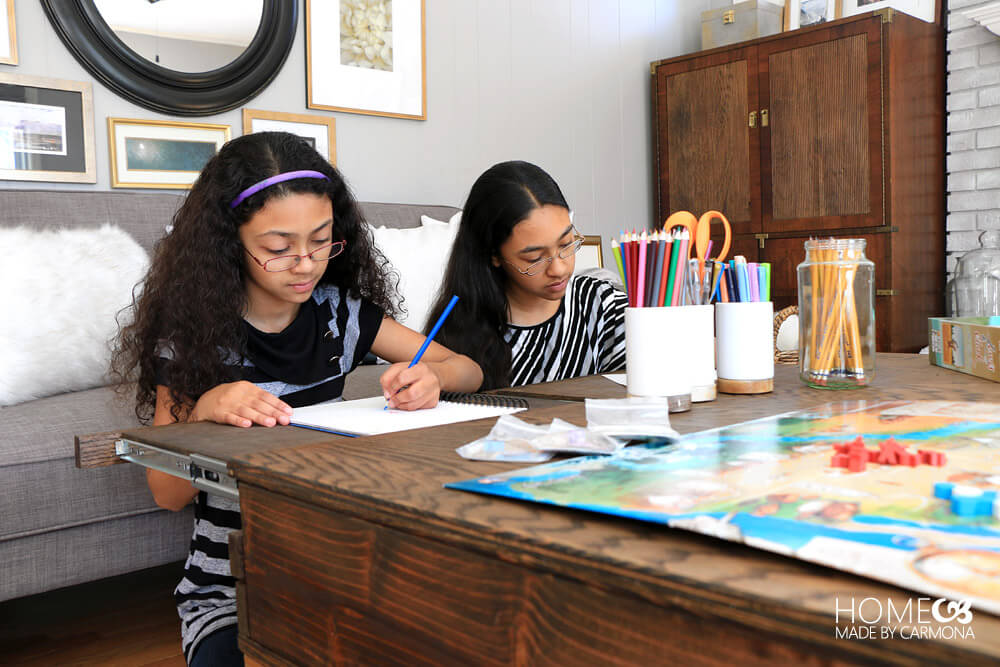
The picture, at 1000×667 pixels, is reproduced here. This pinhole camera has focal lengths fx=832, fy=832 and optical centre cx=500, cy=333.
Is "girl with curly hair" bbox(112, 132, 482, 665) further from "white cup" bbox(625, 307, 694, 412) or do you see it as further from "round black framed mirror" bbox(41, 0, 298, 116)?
"round black framed mirror" bbox(41, 0, 298, 116)

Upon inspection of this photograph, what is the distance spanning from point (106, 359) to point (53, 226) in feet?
1.22

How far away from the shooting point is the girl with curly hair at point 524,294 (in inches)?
59.2

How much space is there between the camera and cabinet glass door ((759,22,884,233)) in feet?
10.1

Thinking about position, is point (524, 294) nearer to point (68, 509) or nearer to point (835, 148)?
point (68, 509)

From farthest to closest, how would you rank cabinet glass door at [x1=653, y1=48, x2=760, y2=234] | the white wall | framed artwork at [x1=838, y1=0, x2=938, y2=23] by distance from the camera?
cabinet glass door at [x1=653, y1=48, x2=760, y2=234]
framed artwork at [x1=838, y1=0, x2=938, y2=23]
the white wall

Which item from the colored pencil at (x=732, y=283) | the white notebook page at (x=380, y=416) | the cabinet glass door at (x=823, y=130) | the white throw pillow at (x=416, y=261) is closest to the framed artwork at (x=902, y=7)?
the cabinet glass door at (x=823, y=130)

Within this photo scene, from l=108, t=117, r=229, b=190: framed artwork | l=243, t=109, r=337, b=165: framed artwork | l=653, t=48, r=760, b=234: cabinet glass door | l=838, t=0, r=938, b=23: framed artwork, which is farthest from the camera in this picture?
l=653, t=48, r=760, b=234: cabinet glass door

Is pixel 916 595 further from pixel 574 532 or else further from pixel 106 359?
pixel 106 359

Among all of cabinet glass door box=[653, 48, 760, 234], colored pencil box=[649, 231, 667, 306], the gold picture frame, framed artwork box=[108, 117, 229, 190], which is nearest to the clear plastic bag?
colored pencil box=[649, 231, 667, 306]

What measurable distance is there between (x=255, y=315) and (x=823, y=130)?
258 centimetres

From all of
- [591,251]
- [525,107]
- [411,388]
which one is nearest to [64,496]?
[411,388]

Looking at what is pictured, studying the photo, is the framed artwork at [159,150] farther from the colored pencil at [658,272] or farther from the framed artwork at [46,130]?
the colored pencil at [658,272]

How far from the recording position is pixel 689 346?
2.90 ft

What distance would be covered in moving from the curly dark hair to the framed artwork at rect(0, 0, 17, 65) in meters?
1.22
